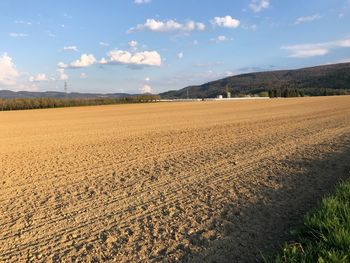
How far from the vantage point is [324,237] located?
5230 millimetres

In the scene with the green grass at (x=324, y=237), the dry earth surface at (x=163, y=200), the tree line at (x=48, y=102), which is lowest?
the dry earth surface at (x=163, y=200)

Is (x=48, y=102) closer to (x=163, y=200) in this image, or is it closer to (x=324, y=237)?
(x=163, y=200)

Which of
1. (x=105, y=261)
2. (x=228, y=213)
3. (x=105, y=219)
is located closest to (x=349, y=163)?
(x=228, y=213)

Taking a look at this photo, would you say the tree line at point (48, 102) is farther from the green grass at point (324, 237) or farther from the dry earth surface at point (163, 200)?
the green grass at point (324, 237)

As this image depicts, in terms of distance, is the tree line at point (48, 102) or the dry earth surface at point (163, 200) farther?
the tree line at point (48, 102)

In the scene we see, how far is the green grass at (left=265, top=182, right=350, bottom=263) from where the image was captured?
479 cm

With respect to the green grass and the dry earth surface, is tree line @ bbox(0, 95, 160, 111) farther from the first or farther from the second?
the green grass

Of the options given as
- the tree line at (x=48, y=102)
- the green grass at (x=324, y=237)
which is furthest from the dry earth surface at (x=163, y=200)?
the tree line at (x=48, y=102)

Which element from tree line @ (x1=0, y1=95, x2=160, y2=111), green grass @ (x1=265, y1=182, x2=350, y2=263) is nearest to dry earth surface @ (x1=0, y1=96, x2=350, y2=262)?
green grass @ (x1=265, y1=182, x2=350, y2=263)

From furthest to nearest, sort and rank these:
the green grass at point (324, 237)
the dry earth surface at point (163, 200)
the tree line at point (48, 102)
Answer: the tree line at point (48, 102) → the dry earth surface at point (163, 200) → the green grass at point (324, 237)

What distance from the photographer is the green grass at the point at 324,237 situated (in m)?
4.79

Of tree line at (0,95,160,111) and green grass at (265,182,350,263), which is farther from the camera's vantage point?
tree line at (0,95,160,111)

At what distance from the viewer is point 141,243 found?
6.16m

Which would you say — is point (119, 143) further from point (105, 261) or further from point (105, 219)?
point (105, 261)
